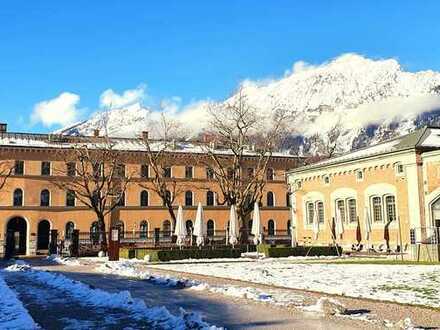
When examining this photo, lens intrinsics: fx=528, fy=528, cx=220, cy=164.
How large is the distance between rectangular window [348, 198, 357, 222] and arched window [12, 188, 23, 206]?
32807 mm

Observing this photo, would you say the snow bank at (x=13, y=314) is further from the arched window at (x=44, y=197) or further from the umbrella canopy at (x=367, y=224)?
the arched window at (x=44, y=197)

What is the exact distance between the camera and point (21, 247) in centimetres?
5209

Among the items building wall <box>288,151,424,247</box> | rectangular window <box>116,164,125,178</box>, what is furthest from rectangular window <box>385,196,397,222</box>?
rectangular window <box>116,164,125,178</box>

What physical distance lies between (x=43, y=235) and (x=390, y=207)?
1375 inches

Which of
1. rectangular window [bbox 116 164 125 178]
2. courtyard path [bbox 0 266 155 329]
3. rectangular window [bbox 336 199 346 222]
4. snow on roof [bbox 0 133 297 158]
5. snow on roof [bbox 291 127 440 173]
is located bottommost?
courtyard path [bbox 0 266 155 329]

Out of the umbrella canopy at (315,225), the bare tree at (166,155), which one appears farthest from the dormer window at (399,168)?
the bare tree at (166,155)

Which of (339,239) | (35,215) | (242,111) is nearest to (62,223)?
(35,215)

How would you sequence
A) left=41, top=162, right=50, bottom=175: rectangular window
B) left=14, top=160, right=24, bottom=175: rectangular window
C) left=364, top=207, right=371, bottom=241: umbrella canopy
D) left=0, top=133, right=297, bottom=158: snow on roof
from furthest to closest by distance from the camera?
left=41, top=162, right=50, bottom=175: rectangular window, left=0, top=133, right=297, bottom=158: snow on roof, left=14, top=160, right=24, bottom=175: rectangular window, left=364, top=207, right=371, bottom=241: umbrella canopy

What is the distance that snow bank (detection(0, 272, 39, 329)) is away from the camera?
29.1 ft

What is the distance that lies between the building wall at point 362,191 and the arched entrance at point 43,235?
2554 cm

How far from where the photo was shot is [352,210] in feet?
128

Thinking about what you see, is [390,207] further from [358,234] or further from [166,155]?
[166,155]

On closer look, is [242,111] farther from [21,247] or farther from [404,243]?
[21,247]

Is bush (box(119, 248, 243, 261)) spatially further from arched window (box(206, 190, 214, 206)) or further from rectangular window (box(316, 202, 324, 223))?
arched window (box(206, 190, 214, 206))
